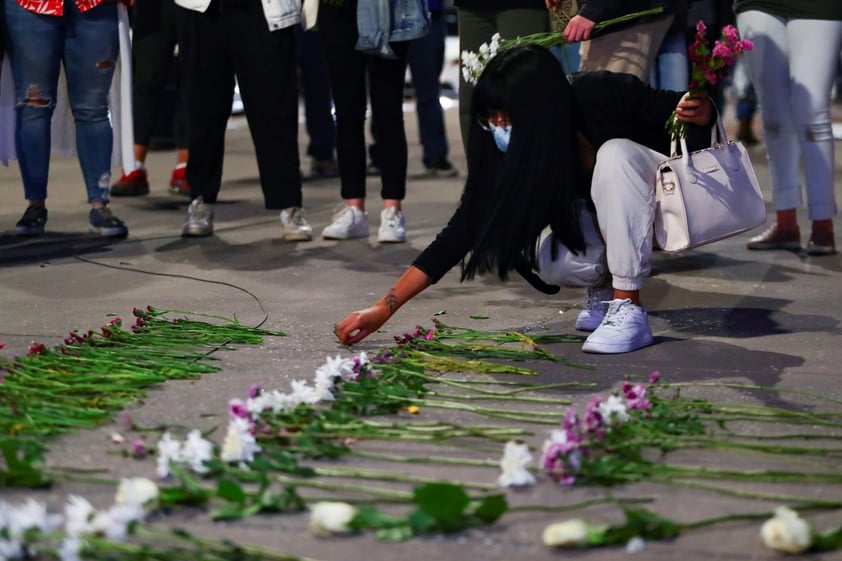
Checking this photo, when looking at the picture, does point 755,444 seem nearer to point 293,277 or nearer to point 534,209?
point 534,209

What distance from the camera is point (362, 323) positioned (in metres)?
3.23

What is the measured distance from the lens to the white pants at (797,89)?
4559mm

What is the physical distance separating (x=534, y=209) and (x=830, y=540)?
138 centimetres

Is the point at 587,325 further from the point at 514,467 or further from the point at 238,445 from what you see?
the point at 238,445

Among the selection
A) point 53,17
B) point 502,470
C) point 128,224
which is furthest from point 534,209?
point 128,224

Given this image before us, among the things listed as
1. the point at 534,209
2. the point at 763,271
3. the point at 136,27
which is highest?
the point at 136,27

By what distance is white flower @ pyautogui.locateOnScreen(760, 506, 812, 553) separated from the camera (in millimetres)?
1950

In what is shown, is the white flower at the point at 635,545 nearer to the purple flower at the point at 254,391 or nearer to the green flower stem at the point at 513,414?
the green flower stem at the point at 513,414

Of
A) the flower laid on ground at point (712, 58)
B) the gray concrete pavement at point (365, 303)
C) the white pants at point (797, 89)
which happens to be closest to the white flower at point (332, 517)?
the gray concrete pavement at point (365, 303)

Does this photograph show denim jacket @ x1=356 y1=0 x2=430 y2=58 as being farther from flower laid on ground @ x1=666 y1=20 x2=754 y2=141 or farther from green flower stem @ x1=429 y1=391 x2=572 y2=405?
green flower stem @ x1=429 y1=391 x2=572 y2=405

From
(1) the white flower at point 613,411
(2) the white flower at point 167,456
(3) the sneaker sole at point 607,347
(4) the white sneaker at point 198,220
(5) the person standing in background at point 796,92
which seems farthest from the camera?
(4) the white sneaker at point 198,220

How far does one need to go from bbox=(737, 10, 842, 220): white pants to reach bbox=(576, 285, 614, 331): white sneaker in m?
1.41

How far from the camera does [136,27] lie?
630cm

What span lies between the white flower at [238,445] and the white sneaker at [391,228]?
274 centimetres
